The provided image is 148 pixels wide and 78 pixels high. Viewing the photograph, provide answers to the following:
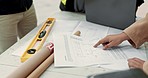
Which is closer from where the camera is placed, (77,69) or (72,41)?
(77,69)

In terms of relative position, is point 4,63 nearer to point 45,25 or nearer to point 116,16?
point 45,25

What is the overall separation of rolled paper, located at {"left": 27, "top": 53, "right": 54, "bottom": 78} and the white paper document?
2 cm

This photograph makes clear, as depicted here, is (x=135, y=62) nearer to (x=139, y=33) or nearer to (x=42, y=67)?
(x=139, y=33)

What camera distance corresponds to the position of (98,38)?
3.88ft

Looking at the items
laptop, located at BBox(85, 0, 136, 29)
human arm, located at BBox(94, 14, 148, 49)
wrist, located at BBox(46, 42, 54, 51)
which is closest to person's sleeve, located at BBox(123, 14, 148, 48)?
human arm, located at BBox(94, 14, 148, 49)

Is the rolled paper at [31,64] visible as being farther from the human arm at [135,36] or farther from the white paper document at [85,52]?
the human arm at [135,36]

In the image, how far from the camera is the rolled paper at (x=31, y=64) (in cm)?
85

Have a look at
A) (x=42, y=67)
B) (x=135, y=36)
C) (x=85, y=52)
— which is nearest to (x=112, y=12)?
(x=135, y=36)

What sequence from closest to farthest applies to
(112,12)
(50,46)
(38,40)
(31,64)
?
(31,64) → (50,46) → (38,40) → (112,12)

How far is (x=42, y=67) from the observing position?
3.00 ft

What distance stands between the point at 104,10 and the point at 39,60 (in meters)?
0.54

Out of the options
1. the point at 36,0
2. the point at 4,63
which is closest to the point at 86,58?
the point at 4,63

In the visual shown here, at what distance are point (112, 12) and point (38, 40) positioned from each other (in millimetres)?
426

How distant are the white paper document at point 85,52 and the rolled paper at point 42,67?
0.07 feet
